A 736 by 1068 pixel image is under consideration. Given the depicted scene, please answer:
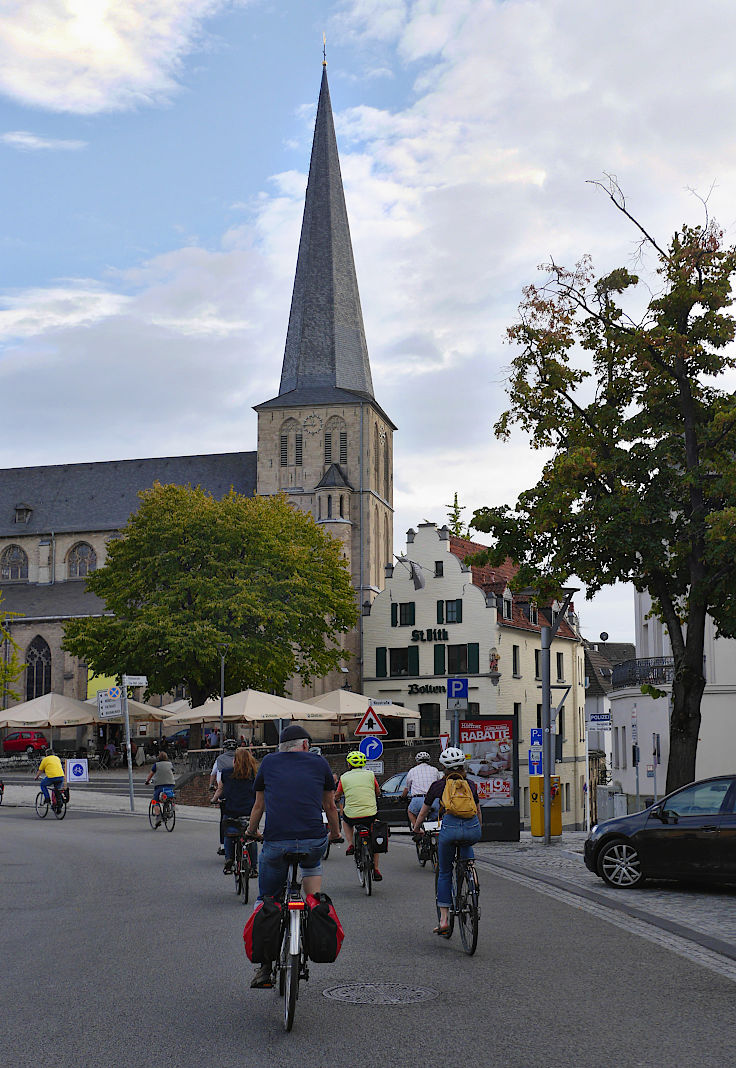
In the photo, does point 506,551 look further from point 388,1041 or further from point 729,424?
point 388,1041

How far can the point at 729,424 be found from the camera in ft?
61.9

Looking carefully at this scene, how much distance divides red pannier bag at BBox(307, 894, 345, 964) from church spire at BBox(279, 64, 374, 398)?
259ft

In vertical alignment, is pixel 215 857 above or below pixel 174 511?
below

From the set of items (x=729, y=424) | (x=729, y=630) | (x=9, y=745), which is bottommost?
(x=9, y=745)

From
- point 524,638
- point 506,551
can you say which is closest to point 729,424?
point 506,551

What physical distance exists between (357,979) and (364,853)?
639cm

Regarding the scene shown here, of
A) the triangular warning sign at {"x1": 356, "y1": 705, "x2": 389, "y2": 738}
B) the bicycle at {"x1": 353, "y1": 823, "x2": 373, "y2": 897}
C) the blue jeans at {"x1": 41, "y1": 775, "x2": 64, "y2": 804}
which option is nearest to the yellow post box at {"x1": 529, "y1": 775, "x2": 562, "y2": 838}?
the triangular warning sign at {"x1": 356, "y1": 705, "x2": 389, "y2": 738}

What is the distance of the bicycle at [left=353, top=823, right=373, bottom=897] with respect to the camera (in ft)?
47.9

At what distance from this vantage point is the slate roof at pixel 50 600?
258 ft

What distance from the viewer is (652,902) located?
45.4ft

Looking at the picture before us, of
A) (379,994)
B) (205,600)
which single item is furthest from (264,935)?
(205,600)

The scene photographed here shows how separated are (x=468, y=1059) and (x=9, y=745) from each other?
2486 inches

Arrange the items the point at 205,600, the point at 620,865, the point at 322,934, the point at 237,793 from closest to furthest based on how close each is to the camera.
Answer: the point at 322,934 → the point at 237,793 → the point at 620,865 → the point at 205,600

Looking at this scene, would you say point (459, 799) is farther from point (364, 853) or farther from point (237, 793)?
point (237, 793)
